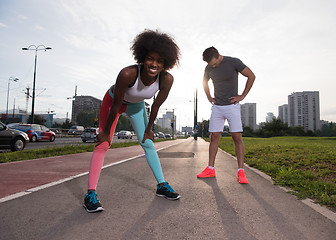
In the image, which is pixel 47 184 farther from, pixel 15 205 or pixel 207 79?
pixel 207 79

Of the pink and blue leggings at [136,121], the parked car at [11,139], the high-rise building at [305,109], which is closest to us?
the pink and blue leggings at [136,121]

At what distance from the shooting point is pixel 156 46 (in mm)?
2424

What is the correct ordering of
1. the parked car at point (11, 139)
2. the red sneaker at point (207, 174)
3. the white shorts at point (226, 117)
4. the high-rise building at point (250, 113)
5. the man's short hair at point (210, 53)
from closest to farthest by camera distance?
the man's short hair at point (210, 53) < the white shorts at point (226, 117) < the red sneaker at point (207, 174) < the parked car at point (11, 139) < the high-rise building at point (250, 113)

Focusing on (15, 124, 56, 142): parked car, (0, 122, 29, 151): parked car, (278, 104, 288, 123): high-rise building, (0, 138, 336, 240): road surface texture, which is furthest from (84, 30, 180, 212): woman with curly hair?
(278, 104, 288, 123): high-rise building

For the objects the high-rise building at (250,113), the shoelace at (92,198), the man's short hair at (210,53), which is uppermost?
the high-rise building at (250,113)

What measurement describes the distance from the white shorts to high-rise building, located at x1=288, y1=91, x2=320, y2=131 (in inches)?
4259

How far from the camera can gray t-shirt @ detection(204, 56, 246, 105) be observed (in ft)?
13.2

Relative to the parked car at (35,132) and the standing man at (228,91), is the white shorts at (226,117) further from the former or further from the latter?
the parked car at (35,132)

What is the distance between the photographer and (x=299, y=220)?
84.6 inches

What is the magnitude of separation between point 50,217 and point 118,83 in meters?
1.42

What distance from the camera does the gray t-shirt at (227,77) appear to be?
4016mm

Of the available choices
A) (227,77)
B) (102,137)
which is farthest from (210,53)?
(102,137)

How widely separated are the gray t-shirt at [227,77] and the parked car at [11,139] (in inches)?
366

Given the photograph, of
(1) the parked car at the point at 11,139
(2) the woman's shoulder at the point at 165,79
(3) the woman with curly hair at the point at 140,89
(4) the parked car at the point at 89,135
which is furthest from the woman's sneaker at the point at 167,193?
(4) the parked car at the point at 89,135
